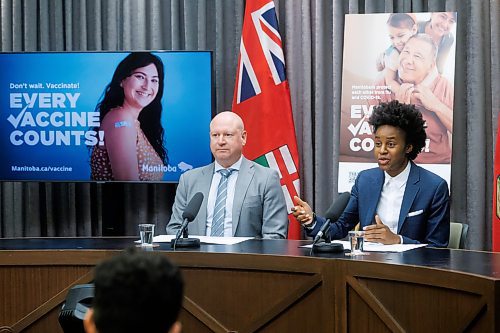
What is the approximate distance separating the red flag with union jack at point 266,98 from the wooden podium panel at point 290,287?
1.55 metres

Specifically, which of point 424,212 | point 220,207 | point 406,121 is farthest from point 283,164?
point 424,212

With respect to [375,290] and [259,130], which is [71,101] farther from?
[375,290]

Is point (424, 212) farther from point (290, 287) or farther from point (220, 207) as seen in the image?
point (220, 207)

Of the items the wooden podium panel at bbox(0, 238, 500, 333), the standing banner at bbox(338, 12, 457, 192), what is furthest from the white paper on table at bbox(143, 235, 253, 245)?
the standing banner at bbox(338, 12, 457, 192)

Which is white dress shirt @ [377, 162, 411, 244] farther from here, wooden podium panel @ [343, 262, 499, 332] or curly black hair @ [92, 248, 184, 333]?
curly black hair @ [92, 248, 184, 333]

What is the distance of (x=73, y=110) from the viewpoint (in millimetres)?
5320

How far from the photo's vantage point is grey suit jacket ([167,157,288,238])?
4090 millimetres

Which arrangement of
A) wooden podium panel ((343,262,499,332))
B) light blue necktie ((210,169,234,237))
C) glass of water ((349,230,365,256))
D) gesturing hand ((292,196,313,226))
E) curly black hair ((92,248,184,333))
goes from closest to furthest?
curly black hair ((92,248,184,333)), wooden podium panel ((343,262,499,332)), glass of water ((349,230,365,256)), gesturing hand ((292,196,313,226)), light blue necktie ((210,169,234,237))

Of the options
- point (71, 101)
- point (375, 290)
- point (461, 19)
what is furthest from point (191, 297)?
point (461, 19)

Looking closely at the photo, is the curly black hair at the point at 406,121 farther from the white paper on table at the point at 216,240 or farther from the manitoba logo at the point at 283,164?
the manitoba logo at the point at 283,164

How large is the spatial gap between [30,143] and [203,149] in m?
1.09

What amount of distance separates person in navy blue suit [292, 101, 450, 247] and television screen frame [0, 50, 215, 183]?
1579 millimetres

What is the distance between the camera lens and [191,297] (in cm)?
331

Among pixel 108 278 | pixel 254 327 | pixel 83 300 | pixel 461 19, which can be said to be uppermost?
pixel 461 19
